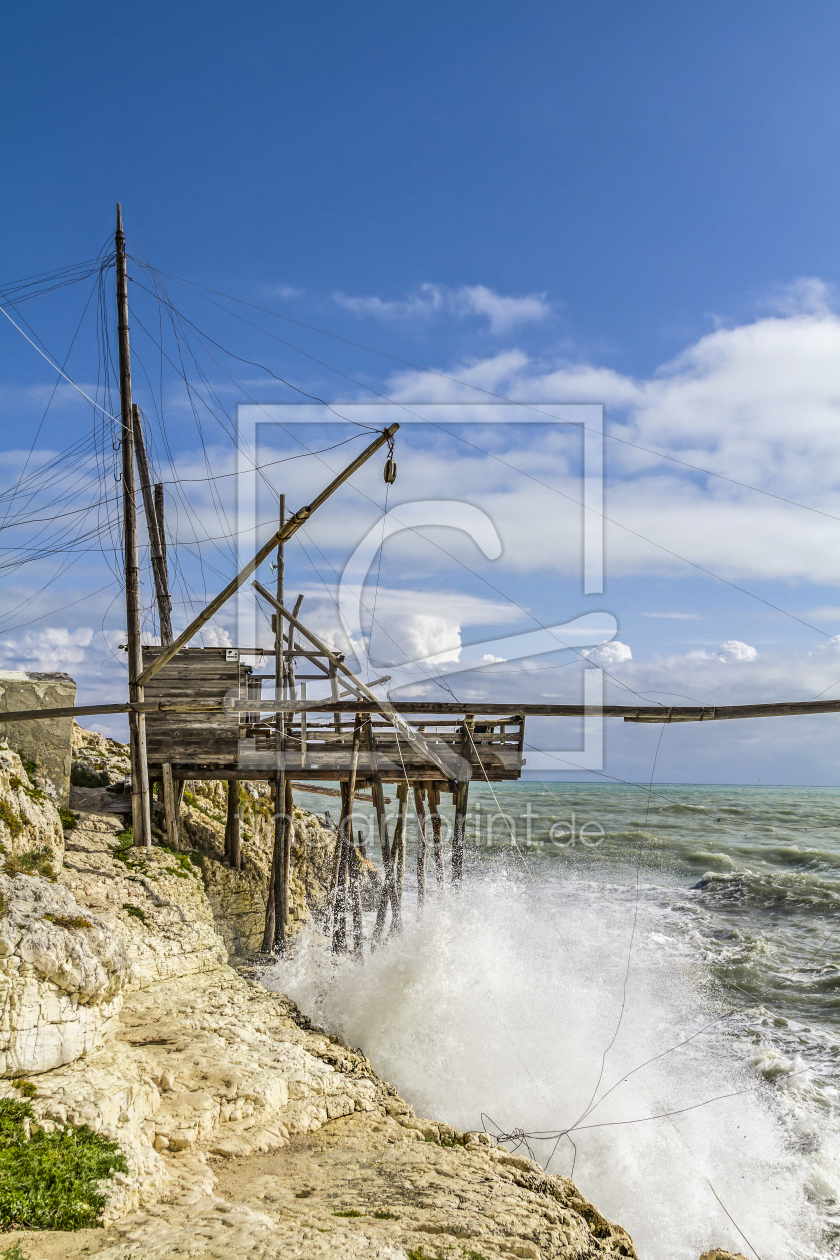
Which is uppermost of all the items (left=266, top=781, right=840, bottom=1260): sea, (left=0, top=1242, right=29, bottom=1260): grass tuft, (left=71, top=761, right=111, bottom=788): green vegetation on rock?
(left=71, top=761, right=111, bottom=788): green vegetation on rock

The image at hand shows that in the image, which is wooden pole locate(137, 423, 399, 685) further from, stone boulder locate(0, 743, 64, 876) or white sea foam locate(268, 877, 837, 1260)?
white sea foam locate(268, 877, 837, 1260)

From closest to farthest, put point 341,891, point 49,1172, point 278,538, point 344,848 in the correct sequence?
1. point 49,1172
2. point 278,538
3. point 344,848
4. point 341,891

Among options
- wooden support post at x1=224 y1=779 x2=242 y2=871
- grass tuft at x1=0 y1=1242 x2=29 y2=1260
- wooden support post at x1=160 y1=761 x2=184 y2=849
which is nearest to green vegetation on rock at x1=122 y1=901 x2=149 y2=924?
wooden support post at x1=160 y1=761 x2=184 y2=849

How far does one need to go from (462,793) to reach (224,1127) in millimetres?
9158

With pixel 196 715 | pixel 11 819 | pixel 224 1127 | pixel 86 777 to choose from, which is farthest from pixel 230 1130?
pixel 86 777

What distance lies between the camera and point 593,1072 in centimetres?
1035

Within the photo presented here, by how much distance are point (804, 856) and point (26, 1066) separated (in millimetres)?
32405

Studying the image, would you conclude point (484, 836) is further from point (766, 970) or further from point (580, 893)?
point (766, 970)

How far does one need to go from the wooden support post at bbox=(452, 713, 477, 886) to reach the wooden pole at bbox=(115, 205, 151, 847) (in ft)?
19.7

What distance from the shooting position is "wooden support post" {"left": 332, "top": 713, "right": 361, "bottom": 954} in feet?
43.1

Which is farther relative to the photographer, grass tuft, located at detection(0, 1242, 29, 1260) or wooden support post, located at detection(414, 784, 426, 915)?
wooden support post, located at detection(414, 784, 426, 915)

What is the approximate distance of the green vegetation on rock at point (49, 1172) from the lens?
4.57m

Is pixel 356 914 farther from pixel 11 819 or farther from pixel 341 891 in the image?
pixel 11 819

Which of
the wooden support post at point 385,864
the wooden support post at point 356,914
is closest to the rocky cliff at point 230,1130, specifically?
the wooden support post at point 356,914
